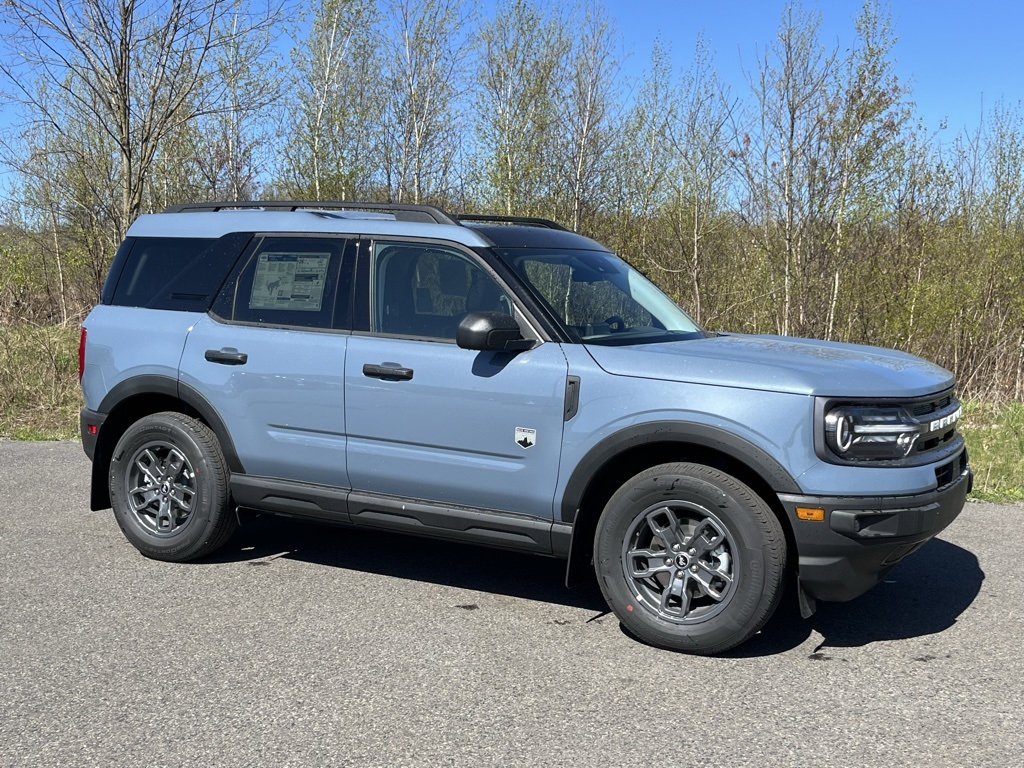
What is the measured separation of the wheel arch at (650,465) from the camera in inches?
166

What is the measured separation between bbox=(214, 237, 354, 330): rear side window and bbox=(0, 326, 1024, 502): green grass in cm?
532

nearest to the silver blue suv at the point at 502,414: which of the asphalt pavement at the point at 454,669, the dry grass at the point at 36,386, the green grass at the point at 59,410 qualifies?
the asphalt pavement at the point at 454,669

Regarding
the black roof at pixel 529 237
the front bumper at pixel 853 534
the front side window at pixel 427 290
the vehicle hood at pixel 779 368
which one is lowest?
the front bumper at pixel 853 534

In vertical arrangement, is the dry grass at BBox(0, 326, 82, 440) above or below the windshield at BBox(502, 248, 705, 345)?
below

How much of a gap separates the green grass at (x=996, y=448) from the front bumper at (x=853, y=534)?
3.78m

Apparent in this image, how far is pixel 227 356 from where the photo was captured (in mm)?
5492

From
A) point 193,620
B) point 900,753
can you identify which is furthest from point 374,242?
point 900,753

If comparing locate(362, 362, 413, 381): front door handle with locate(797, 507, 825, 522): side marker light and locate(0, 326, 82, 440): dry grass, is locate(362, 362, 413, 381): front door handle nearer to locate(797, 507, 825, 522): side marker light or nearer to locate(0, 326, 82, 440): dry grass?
locate(797, 507, 825, 522): side marker light

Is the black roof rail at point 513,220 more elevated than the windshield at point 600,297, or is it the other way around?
the black roof rail at point 513,220

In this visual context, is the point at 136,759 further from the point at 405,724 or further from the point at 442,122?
the point at 442,122

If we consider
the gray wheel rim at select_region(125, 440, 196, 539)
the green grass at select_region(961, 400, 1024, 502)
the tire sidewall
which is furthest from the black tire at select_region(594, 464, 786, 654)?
the green grass at select_region(961, 400, 1024, 502)

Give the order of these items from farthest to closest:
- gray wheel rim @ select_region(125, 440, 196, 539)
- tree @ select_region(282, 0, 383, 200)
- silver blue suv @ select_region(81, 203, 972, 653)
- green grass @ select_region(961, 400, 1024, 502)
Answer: tree @ select_region(282, 0, 383, 200)
green grass @ select_region(961, 400, 1024, 502)
gray wheel rim @ select_region(125, 440, 196, 539)
silver blue suv @ select_region(81, 203, 972, 653)

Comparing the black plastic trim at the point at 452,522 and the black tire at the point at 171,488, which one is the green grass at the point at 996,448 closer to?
the black plastic trim at the point at 452,522

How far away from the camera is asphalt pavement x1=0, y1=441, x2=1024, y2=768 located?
136 inches
